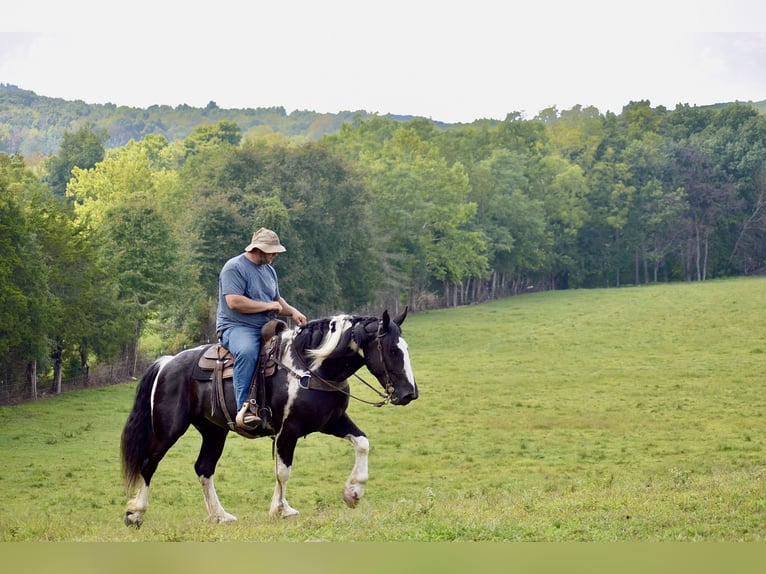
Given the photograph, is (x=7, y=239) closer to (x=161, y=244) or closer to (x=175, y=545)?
(x=161, y=244)

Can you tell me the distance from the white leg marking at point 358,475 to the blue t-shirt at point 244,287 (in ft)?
6.96

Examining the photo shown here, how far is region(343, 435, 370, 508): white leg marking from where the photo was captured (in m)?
12.3

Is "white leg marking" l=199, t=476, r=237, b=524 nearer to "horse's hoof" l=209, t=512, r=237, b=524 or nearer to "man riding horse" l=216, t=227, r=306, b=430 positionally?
"horse's hoof" l=209, t=512, r=237, b=524

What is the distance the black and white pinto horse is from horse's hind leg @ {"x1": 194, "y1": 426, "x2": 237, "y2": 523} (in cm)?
1

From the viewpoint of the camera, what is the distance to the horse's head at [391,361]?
39.4 ft

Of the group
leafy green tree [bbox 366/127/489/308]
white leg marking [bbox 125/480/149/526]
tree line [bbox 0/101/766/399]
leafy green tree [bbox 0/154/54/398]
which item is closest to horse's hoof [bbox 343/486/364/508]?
white leg marking [bbox 125/480/149/526]

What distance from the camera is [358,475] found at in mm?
12312

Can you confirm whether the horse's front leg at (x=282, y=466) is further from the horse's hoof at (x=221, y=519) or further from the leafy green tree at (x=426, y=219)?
the leafy green tree at (x=426, y=219)

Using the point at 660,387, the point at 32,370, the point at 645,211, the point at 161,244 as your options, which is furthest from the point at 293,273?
the point at 645,211

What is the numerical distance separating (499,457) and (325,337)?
13.3 meters

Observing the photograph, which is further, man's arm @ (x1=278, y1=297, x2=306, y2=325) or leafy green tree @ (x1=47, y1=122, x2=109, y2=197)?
leafy green tree @ (x1=47, y1=122, x2=109, y2=197)

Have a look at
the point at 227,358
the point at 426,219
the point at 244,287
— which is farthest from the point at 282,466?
the point at 426,219

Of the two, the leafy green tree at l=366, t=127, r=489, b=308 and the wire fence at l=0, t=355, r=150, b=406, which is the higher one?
the leafy green tree at l=366, t=127, r=489, b=308

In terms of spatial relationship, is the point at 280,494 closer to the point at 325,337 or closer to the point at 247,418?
the point at 247,418
